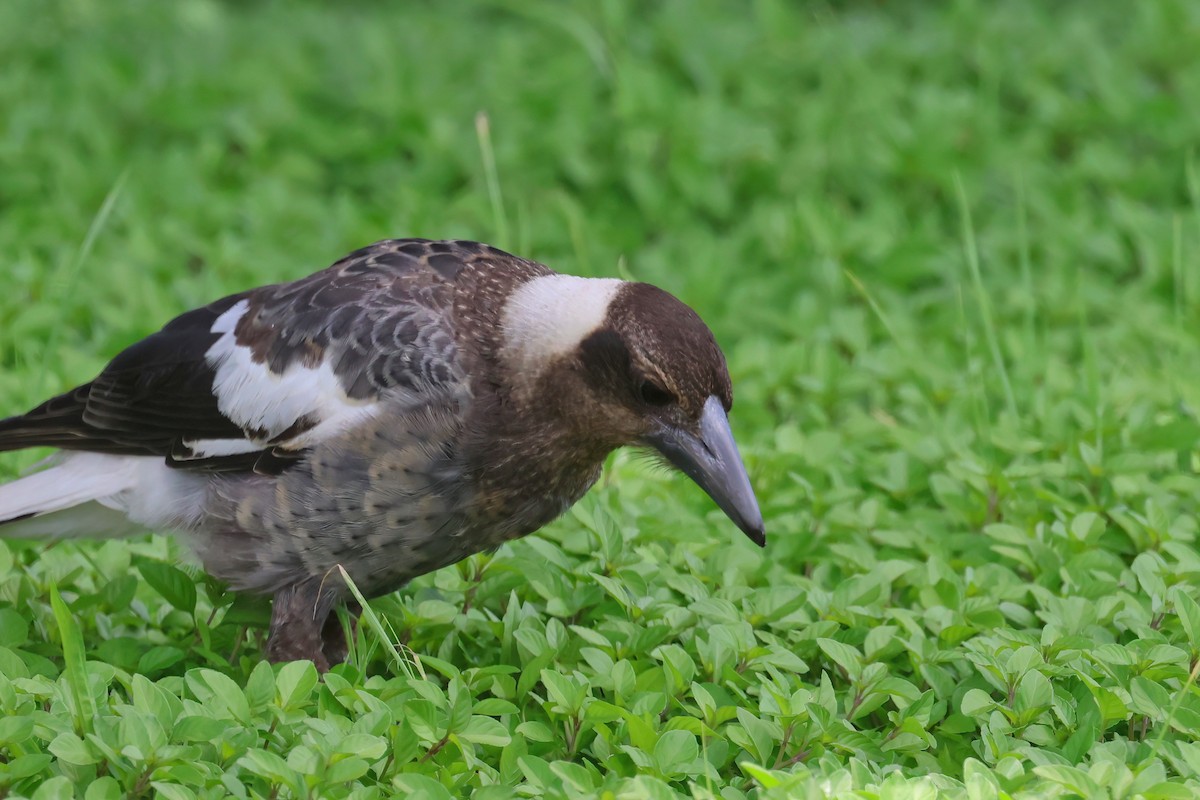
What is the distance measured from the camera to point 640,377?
338cm

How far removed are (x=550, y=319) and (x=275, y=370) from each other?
2.24 feet

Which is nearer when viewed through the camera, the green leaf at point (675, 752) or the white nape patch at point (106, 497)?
the green leaf at point (675, 752)

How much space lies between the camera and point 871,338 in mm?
5516

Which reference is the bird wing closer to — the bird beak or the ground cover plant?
the ground cover plant

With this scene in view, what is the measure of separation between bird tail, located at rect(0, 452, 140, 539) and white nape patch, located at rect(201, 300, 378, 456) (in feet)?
0.86

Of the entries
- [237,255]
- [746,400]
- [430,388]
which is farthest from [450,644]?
[237,255]

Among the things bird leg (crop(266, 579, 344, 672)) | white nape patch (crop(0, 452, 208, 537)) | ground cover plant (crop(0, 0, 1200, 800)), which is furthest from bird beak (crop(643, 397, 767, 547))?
white nape patch (crop(0, 452, 208, 537))

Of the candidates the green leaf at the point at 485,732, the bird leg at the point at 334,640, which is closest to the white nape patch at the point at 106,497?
the bird leg at the point at 334,640

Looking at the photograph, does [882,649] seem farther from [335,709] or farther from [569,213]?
[569,213]

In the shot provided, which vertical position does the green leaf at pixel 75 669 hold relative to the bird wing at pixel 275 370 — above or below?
below

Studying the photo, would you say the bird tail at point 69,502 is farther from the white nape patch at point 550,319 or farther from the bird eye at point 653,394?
the bird eye at point 653,394

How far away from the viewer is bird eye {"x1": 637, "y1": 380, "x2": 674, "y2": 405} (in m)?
3.39

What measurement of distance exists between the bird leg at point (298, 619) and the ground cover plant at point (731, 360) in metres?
0.13

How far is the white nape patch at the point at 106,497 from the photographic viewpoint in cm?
372
